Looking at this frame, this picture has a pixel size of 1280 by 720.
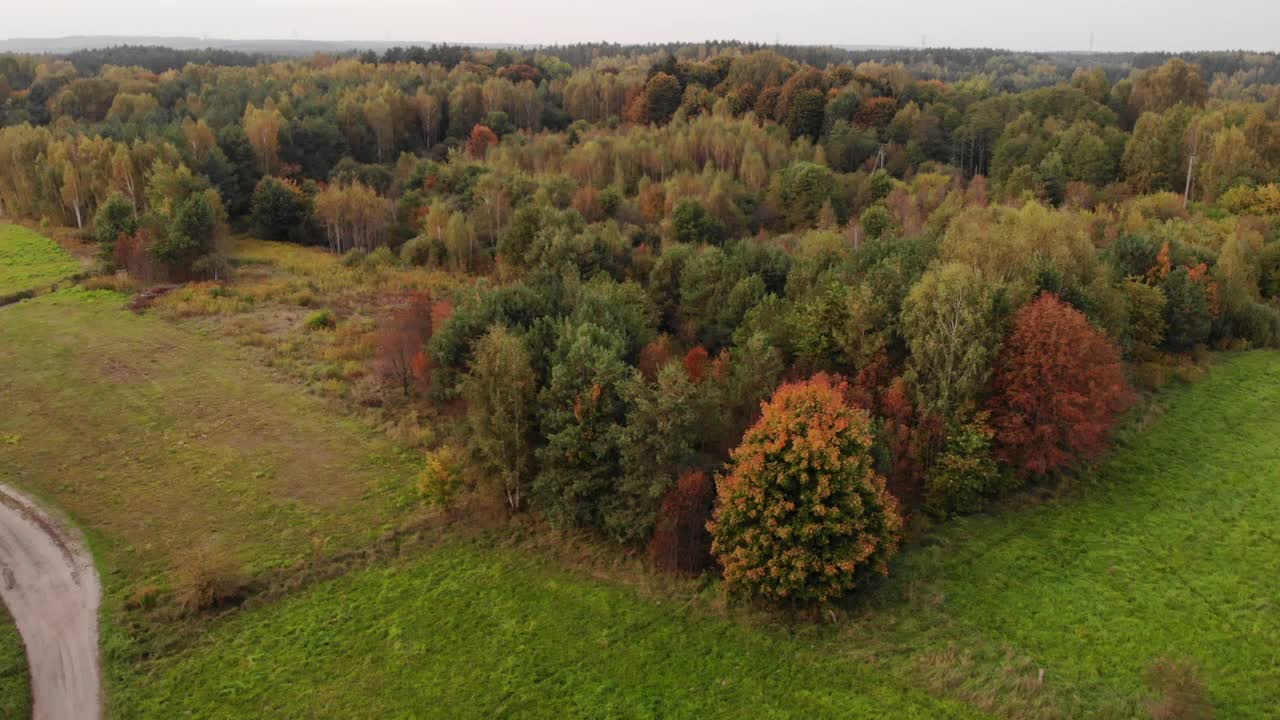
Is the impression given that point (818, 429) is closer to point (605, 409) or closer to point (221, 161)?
point (605, 409)

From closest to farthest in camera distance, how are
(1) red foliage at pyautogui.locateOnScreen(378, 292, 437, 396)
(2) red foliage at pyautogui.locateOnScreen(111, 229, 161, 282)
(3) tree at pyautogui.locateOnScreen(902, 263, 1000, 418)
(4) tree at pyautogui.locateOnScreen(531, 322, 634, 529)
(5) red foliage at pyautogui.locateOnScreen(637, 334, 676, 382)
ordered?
(4) tree at pyautogui.locateOnScreen(531, 322, 634, 529)
(3) tree at pyautogui.locateOnScreen(902, 263, 1000, 418)
(5) red foliage at pyautogui.locateOnScreen(637, 334, 676, 382)
(1) red foliage at pyautogui.locateOnScreen(378, 292, 437, 396)
(2) red foliage at pyautogui.locateOnScreen(111, 229, 161, 282)

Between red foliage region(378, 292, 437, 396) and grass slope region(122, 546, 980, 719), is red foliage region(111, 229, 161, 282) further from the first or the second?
grass slope region(122, 546, 980, 719)

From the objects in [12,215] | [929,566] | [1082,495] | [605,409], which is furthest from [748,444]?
[12,215]

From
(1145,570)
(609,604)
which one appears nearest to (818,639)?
(609,604)

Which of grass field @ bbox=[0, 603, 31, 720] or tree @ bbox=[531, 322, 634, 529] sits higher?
tree @ bbox=[531, 322, 634, 529]

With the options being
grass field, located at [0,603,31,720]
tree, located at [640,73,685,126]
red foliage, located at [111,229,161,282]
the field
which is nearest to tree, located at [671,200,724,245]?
the field

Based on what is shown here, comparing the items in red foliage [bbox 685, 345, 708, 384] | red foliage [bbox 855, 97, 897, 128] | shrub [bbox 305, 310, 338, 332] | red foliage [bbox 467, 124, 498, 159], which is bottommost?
shrub [bbox 305, 310, 338, 332]
